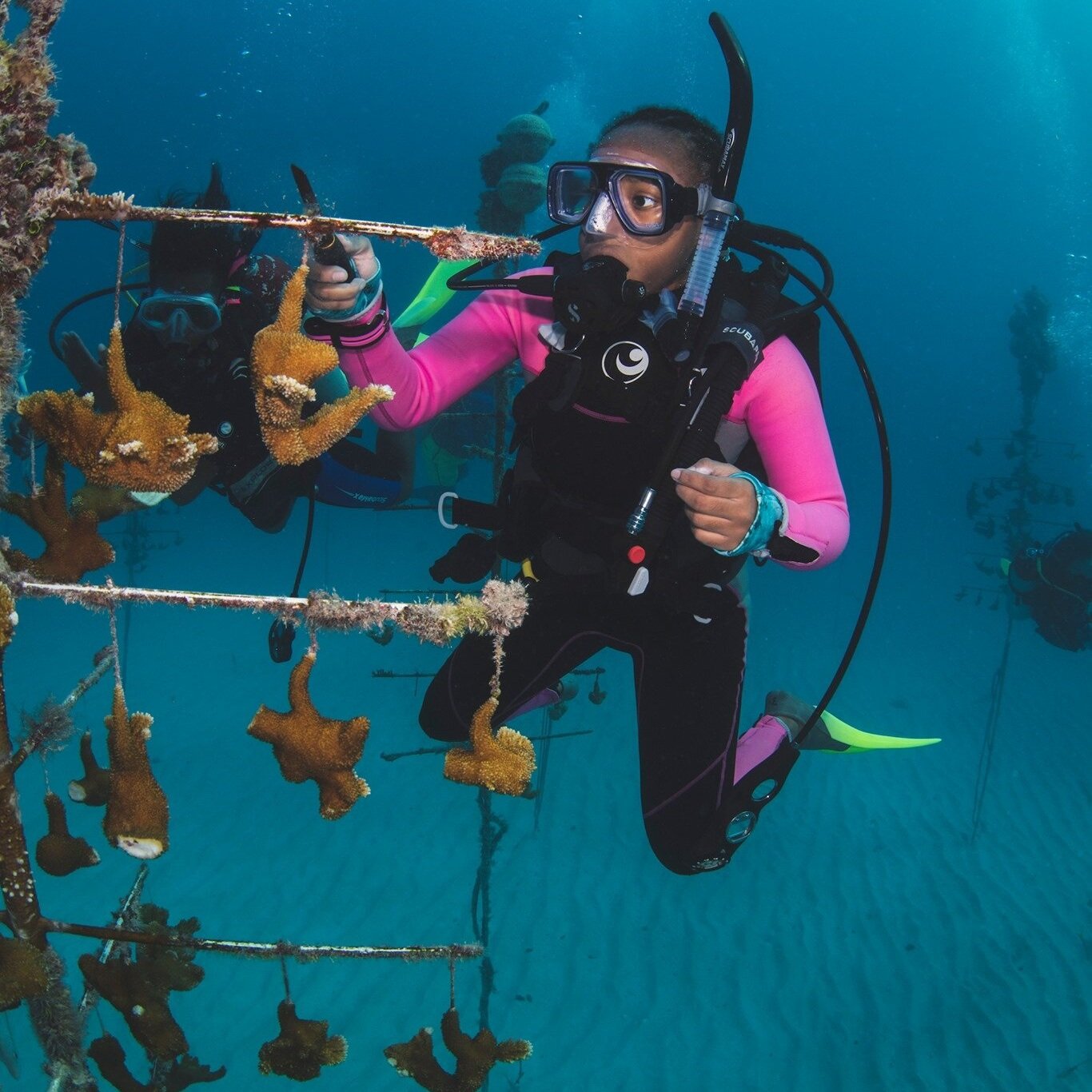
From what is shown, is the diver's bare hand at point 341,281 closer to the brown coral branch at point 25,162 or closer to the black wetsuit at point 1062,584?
the brown coral branch at point 25,162

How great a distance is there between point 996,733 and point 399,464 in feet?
43.3

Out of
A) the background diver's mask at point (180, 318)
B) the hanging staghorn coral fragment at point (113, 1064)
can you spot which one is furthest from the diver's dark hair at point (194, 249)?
the hanging staghorn coral fragment at point (113, 1064)

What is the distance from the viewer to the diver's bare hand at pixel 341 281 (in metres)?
1.81

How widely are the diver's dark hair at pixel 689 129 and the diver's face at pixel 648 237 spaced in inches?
1.4

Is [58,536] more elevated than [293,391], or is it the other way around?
[293,391]

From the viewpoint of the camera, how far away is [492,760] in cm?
171

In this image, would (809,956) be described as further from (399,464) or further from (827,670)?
(827,670)

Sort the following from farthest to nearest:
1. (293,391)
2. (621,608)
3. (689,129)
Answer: (621,608)
(689,129)
(293,391)

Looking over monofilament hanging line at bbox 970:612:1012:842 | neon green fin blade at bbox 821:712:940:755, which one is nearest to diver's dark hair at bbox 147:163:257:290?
neon green fin blade at bbox 821:712:940:755

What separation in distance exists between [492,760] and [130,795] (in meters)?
0.87

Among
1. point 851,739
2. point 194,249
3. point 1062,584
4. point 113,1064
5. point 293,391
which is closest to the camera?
point 293,391

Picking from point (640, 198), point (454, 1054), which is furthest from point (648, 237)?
point (454, 1054)

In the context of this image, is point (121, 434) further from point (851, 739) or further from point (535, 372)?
point (851, 739)

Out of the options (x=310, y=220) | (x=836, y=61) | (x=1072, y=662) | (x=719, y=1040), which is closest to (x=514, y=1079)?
(x=719, y=1040)
